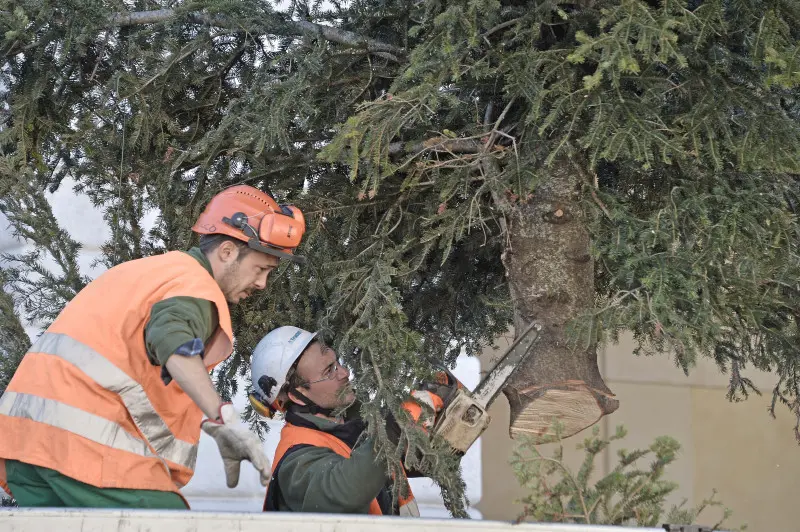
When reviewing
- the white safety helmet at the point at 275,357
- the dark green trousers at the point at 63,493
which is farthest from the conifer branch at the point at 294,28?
the dark green trousers at the point at 63,493

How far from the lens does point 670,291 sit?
314 cm

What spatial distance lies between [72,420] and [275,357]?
3.38ft

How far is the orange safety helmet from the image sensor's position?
3.20 metres

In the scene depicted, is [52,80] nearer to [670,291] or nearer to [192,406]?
[192,406]

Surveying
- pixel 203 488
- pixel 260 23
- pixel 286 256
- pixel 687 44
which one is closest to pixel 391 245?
pixel 286 256

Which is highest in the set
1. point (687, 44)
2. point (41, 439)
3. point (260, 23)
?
point (260, 23)

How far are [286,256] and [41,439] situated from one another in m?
0.94

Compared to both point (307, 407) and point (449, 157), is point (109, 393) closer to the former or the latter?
point (307, 407)

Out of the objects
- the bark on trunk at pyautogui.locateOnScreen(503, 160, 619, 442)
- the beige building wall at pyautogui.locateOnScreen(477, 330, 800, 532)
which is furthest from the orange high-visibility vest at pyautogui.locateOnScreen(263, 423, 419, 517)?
the beige building wall at pyautogui.locateOnScreen(477, 330, 800, 532)

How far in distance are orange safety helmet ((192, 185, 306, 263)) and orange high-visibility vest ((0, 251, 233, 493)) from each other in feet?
0.78

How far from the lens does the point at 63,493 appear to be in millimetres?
2855

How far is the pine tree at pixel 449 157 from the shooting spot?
312cm

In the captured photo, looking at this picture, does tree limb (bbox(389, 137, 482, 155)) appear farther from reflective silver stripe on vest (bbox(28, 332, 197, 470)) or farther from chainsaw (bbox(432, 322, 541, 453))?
reflective silver stripe on vest (bbox(28, 332, 197, 470))

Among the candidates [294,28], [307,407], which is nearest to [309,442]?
[307,407]
